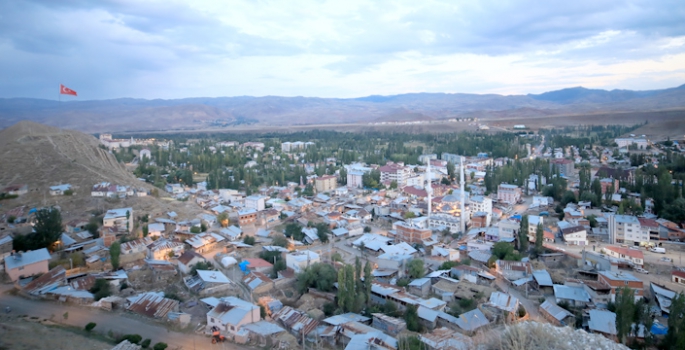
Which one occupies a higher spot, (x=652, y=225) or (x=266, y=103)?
(x=266, y=103)

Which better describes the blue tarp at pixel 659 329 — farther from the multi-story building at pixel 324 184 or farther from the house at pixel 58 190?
the house at pixel 58 190

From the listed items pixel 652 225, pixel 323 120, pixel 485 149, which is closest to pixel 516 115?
pixel 323 120

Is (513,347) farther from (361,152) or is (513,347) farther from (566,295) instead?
(361,152)

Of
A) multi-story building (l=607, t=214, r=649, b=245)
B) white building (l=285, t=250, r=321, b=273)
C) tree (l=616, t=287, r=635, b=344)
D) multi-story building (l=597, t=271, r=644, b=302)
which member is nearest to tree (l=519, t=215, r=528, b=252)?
multi-story building (l=597, t=271, r=644, b=302)

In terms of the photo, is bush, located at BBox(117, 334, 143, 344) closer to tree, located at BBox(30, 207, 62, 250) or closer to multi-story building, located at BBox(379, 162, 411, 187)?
tree, located at BBox(30, 207, 62, 250)

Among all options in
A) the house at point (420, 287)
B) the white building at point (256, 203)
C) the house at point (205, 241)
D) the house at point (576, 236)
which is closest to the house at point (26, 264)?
the house at point (205, 241)

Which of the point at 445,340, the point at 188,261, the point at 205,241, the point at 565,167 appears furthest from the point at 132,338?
the point at 565,167
